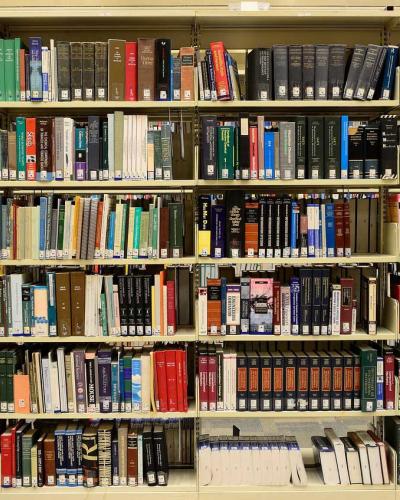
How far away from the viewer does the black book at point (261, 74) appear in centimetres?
231

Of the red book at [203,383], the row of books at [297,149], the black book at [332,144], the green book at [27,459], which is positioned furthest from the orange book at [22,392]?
the black book at [332,144]

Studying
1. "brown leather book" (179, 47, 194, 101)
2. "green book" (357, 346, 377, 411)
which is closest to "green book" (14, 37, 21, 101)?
"brown leather book" (179, 47, 194, 101)

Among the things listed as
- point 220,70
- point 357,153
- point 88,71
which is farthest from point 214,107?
point 357,153

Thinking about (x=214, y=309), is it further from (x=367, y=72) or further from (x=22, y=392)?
(x=367, y=72)

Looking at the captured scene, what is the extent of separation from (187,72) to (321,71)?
632 millimetres

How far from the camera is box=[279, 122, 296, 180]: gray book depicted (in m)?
2.32

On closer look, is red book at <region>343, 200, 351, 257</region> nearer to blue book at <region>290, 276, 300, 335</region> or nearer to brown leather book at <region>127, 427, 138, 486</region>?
blue book at <region>290, 276, 300, 335</region>

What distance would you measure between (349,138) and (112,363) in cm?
157

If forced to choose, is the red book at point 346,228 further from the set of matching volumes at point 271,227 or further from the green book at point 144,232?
the green book at point 144,232

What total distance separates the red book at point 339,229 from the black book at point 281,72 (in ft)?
1.89

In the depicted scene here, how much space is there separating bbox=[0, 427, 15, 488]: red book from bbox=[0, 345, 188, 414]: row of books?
0.44ft

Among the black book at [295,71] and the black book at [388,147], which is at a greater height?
the black book at [295,71]

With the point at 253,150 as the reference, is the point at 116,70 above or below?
above

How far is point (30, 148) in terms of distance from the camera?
2336 millimetres
